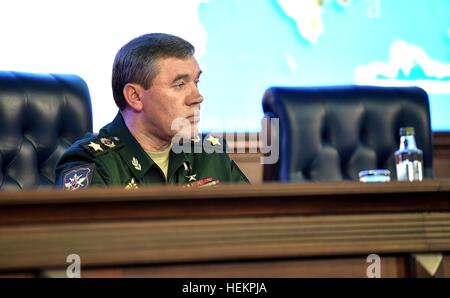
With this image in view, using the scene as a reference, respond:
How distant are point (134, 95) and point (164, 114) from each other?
4.9 inches

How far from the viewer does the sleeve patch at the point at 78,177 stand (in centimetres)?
220

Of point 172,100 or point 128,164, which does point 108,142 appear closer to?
point 128,164

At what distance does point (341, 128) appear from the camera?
108 inches

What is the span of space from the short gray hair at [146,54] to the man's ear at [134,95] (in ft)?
0.04

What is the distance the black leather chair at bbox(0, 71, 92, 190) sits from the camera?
97.6 inches

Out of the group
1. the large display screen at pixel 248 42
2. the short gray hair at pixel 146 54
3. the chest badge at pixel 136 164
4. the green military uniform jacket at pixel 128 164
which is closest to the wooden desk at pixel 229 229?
the green military uniform jacket at pixel 128 164

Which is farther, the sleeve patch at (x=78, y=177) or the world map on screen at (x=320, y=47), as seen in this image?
the world map on screen at (x=320, y=47)

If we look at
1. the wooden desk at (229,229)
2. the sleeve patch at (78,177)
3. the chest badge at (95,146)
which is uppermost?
the chest badge at (95,146)

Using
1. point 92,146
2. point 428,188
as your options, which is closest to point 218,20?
point 92,146

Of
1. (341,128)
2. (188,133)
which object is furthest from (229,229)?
(341,128)

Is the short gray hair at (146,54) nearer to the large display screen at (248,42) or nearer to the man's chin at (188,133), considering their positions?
the man's chin at (188,133)

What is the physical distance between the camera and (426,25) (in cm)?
356
